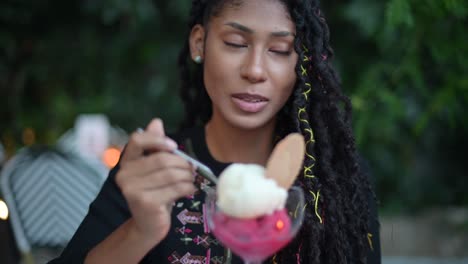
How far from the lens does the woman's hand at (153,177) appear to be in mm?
1211

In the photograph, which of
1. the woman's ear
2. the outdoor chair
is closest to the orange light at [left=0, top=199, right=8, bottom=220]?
the outdoor chair

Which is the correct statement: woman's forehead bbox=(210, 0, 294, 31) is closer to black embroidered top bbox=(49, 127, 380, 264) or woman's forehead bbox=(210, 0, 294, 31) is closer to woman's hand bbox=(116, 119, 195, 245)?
black embroidered top bbox=(49, 127, 380, 264)

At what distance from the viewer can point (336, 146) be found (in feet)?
6.22

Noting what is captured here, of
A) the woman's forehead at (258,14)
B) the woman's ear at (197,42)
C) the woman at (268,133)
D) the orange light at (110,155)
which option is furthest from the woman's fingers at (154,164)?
the orange light at (110,155)

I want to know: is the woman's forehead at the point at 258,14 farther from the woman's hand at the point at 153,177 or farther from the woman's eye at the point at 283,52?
the woman's hand at the point at 153,177

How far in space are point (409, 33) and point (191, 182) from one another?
187 cm

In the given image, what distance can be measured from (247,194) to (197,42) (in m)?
→ 0.87

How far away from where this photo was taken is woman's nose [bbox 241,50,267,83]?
1.62m

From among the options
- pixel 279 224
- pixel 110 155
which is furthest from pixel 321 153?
pixel 110 155

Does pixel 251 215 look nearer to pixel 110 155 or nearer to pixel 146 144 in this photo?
pixel 146 144

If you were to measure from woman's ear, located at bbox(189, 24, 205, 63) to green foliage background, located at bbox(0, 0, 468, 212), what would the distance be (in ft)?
3.72

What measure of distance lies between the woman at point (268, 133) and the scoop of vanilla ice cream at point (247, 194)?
412 millimetres

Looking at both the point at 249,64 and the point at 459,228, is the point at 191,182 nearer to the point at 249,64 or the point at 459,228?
the point at 249,64

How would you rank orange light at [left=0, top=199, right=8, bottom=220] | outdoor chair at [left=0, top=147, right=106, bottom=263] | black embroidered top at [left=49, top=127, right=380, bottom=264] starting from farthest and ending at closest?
outdoor chair at [left=0, top=147, right=106, bottom=263], orange light at [left=0, top=199, right=8, bottom=220], black embroidered top at [left=49, top=127, right=380, bottom=264]
